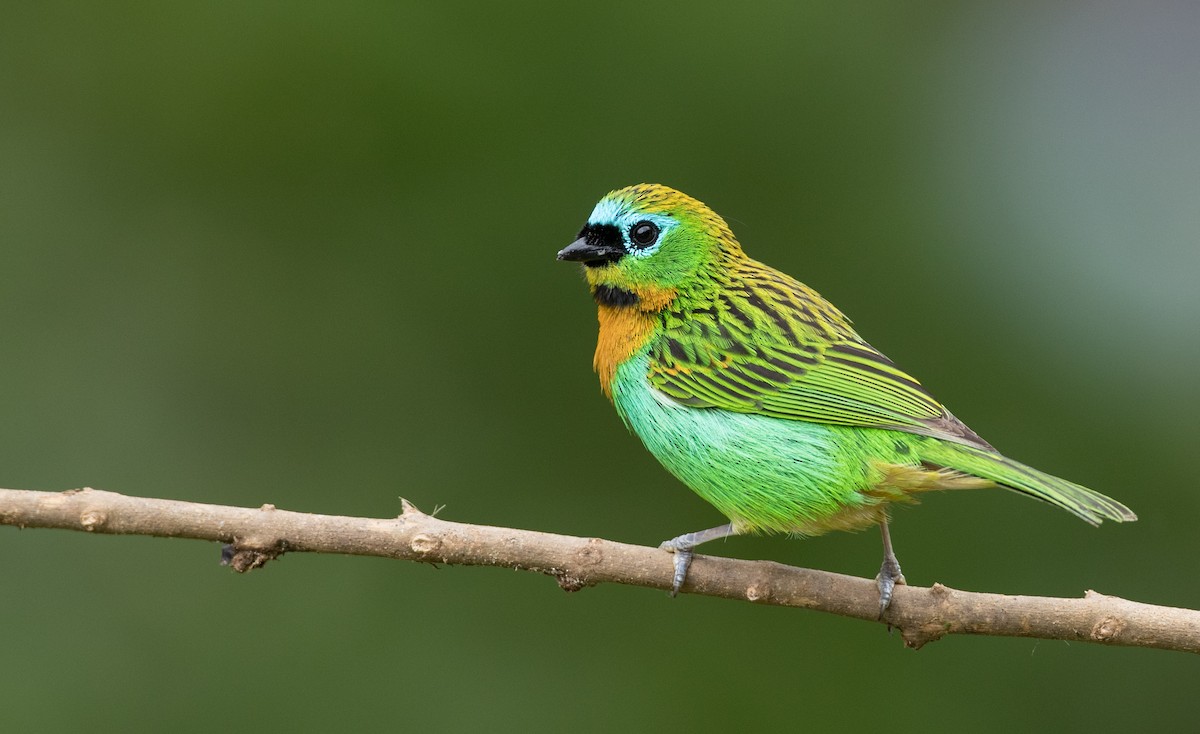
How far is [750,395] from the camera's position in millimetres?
4402

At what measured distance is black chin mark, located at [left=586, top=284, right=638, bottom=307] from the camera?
466cm

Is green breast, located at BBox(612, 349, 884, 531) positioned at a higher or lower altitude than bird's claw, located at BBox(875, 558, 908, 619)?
higher

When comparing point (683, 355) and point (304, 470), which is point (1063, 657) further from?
point (304, 470)

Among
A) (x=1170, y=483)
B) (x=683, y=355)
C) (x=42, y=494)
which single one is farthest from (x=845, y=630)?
(x=42, y=494)

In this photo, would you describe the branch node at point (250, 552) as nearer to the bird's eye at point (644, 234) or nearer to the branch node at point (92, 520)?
the branch node at point (92, 520)

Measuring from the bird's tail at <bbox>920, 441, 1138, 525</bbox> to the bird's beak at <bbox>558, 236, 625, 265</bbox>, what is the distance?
1.29 m

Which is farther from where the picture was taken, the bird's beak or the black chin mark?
the black chin mark

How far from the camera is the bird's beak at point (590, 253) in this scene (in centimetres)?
449

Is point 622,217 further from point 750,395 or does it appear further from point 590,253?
point 750,395

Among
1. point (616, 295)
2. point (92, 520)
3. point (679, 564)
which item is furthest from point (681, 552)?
point (92, 520)

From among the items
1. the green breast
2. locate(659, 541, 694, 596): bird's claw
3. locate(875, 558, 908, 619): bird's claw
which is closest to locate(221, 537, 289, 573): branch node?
locate(659, 541, 694, 596): bird's claw

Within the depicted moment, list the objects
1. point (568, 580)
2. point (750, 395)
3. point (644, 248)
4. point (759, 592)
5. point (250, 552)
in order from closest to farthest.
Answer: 1. point (250, 552)
2. point (568, 580)
3. point (759, 592)
4. point (750, 395)
5. point (644, 248)

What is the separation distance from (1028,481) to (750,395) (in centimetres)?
104

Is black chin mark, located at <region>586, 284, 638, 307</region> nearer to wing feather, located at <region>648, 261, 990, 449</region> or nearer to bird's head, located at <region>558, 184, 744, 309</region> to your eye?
bird's head, located at <region>558, 184, 744, 309</region>
